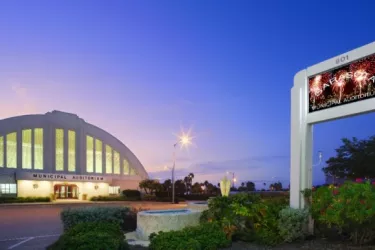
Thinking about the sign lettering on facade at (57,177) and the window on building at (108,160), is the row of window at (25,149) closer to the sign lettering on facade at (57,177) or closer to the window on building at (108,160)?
the sign lettering on facade at (57,177)

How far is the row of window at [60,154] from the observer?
157ft

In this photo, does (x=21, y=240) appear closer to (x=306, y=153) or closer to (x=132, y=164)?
(x=306, y=153)

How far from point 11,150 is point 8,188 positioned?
13.6ft

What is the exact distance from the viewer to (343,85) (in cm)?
1156

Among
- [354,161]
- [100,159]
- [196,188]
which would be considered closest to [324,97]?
[354,161]

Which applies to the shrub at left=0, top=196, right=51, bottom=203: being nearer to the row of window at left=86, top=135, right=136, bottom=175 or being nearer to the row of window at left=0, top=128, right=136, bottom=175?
the row of window at left=0, top=128, right=136, bottom=175

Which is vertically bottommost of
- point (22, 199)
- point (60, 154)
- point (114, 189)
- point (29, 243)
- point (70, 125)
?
point (114, 189)

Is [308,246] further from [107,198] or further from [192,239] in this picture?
[107,198]

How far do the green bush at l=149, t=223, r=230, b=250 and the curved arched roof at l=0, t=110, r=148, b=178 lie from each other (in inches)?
1635

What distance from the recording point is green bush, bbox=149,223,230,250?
9.74 m

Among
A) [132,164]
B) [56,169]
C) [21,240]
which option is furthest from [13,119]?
[21,240]

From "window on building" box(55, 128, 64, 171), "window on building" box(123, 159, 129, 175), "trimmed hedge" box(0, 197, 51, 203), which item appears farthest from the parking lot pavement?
"window on building" box(123, 159, 129, 175)

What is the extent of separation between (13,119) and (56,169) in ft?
26.4

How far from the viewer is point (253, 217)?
473 inches
